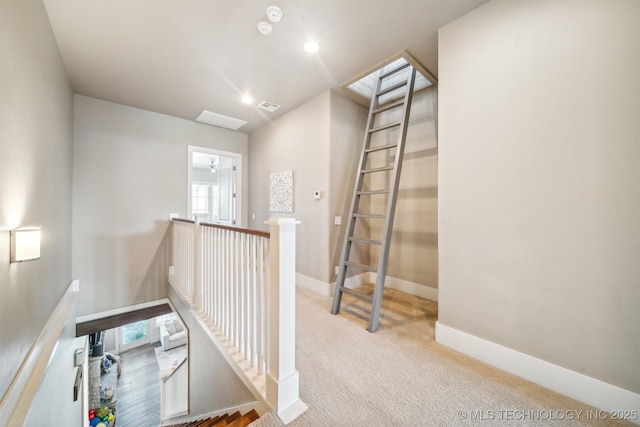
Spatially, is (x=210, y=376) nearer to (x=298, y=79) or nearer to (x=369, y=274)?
(x=369, y=274)

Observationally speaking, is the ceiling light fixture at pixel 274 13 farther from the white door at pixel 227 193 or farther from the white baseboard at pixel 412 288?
the white baseboard at pixel 412 288

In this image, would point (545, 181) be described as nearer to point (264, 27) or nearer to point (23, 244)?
point (264, 27)

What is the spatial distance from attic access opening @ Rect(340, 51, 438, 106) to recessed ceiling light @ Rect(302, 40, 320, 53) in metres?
0.65

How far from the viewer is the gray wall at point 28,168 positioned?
1172 millimetres

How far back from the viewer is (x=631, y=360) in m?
1.22

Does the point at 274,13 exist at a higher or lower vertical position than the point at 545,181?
higher

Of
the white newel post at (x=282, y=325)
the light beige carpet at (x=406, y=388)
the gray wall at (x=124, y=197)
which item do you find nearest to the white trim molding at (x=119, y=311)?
the gray wall at (x=124, y=197)

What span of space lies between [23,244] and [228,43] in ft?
6.71

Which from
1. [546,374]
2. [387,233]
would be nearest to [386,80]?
[387,233]

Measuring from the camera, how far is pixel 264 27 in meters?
1.91

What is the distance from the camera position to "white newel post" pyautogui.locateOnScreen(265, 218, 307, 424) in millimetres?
1284

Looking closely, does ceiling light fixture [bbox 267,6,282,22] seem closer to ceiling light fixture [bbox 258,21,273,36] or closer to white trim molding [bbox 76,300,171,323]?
ceiling light fixture [bbox 258,21,273,36]

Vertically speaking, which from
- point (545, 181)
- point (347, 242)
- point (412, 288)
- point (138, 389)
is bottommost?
point (138, 389)

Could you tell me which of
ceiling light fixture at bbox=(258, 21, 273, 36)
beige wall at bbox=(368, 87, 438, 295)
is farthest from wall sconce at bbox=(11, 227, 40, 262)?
beige wall at bbox=(368, 87, 438, 295)
